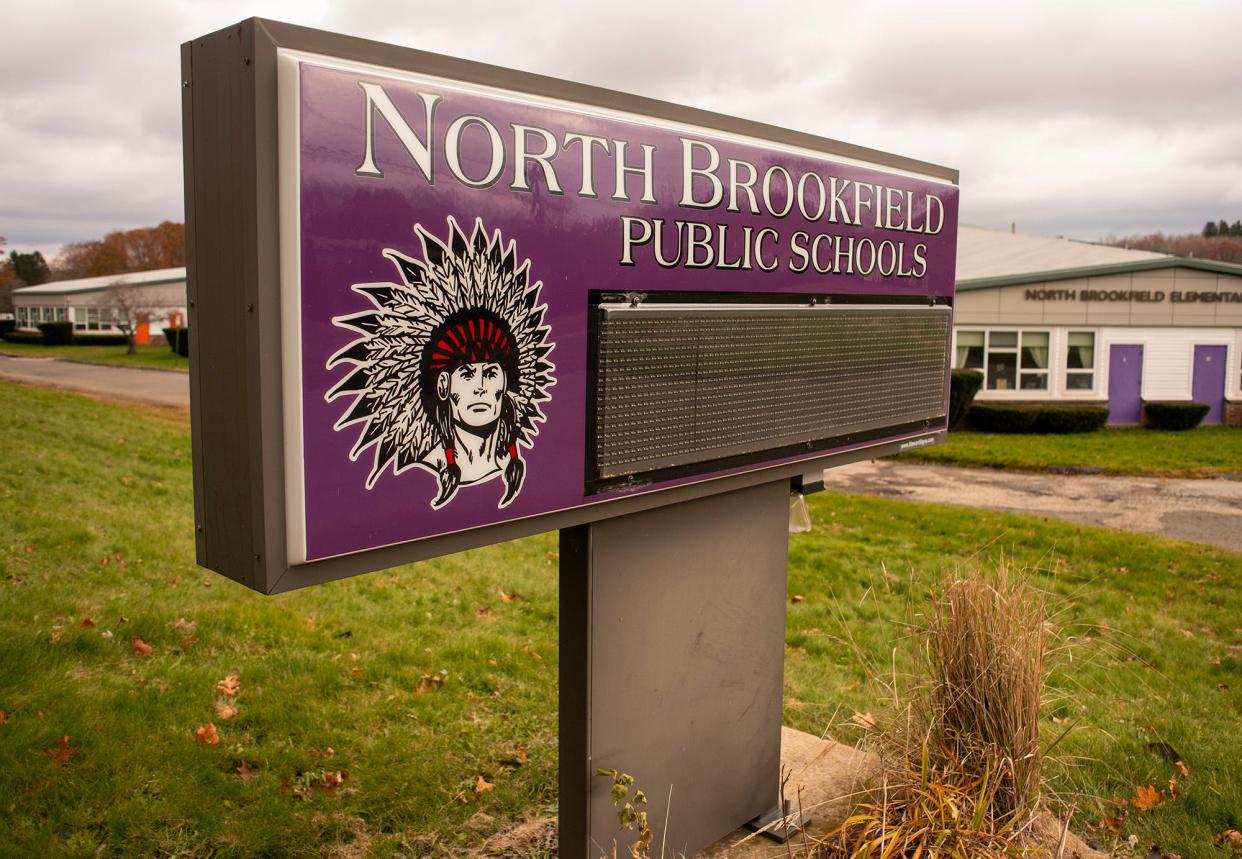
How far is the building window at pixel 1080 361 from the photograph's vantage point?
85.4 feet

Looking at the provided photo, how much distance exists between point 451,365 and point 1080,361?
2663 centimetres

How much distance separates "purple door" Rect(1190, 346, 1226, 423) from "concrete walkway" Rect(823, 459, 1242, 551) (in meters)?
10.5

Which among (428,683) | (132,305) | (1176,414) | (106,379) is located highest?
(132,305)

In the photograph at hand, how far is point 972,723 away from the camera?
386 centimetres

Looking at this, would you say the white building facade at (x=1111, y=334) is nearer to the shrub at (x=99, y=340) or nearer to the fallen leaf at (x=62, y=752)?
the fallen leaf at (x=62, y=752)

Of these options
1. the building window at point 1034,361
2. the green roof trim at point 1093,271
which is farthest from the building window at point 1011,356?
the green roof trim at point 1093,271

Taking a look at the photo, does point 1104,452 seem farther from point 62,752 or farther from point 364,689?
point 62,752

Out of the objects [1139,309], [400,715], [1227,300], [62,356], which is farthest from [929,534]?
[62,356]

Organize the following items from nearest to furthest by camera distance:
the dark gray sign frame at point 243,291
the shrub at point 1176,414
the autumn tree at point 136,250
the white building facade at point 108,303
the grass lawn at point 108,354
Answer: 1. the dark gray sign frame at point 243,291
2. the shrub at point 1176,414
3. the grass lawn at point 108,354
4. the white building facade at point 108,303
5. the autumn tree at point 136,250

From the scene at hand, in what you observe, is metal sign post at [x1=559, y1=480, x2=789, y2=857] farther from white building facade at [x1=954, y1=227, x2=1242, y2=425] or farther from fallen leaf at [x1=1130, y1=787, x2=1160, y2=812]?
white building facade at [x1=954, y1=227, x2=1242, y2=425]

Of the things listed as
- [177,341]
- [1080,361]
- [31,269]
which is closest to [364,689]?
[1080,361]

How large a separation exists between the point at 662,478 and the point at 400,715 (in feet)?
8.05

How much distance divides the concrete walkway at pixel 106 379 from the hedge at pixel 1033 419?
1813 centimetres

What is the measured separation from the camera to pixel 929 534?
11312 millimetres
